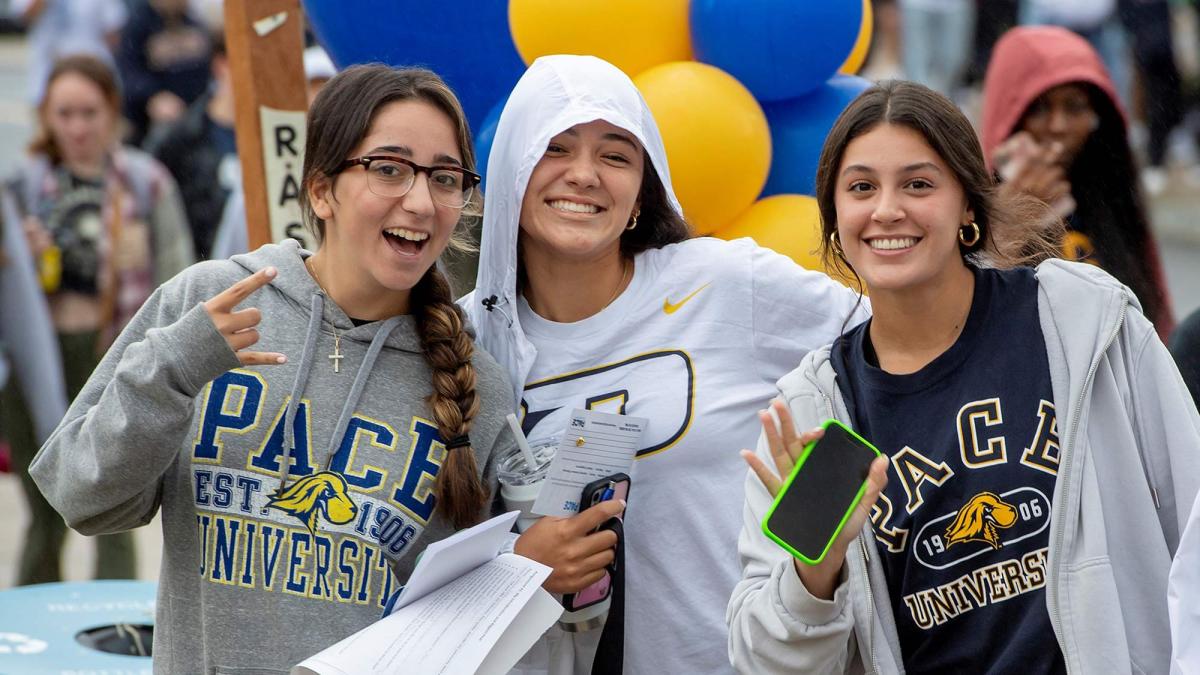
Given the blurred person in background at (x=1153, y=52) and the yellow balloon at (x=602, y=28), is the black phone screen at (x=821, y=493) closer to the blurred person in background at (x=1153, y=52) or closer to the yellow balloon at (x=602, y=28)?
the yellow balloon at (x=602, y=28)

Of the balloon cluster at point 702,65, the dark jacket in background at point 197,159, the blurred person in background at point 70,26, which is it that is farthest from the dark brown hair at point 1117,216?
the blurred person in background at point 70,26

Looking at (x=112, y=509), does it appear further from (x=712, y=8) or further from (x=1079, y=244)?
(x=1079, y=244)

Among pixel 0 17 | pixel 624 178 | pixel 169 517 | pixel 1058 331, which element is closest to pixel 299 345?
pixel 169 517

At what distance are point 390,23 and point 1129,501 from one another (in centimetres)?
245

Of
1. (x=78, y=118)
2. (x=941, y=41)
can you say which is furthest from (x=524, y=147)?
(x=941, y=41)

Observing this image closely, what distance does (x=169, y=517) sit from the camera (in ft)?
9.04

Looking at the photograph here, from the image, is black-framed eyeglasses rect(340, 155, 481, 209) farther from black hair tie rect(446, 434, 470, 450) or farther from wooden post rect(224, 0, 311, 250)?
wooden post rect(224, 0, 311, 250)

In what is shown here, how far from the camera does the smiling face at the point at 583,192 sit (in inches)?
121

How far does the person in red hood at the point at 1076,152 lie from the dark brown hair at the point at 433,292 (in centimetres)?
214

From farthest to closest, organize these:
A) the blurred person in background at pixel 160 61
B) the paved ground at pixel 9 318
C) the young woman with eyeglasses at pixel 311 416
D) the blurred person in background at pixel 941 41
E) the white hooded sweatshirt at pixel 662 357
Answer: the blurred person in background at pixel 941 41
the blurred person in background at pixel 160 61
the paved ground at pixel 9 318
the white hooded sweatshirt at pixel 662 357
the young woman with eyeglasses at pixel 311 416

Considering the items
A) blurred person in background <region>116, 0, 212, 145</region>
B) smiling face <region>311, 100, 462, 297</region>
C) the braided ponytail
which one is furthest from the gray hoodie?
blurred person in background <region>116, 0, 212, 145</region>

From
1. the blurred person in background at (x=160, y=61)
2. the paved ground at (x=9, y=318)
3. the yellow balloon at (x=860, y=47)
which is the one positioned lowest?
the paved ground at (x=9, y=318)

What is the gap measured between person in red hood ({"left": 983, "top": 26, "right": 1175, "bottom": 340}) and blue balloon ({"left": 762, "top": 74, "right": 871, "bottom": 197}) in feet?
2.16

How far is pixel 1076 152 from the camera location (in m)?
4.80
